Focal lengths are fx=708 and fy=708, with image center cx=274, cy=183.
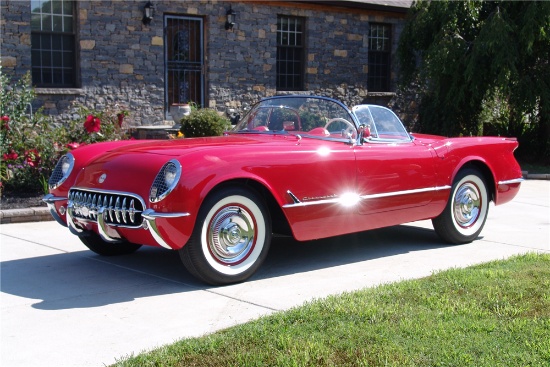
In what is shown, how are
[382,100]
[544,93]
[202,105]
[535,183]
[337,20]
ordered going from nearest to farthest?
[535,183] < [544,93] < [202,105] < [337,20] < [382,100]

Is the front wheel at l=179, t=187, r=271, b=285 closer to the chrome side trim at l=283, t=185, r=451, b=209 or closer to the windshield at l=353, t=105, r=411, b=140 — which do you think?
the chrome side trim at l=283, t=185, r=451, b=209

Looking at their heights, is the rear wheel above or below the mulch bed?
below

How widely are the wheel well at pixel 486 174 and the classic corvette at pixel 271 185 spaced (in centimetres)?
1

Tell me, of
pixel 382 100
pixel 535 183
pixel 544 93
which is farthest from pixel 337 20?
pixel 535 183

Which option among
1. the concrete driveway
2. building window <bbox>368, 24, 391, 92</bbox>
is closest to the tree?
building window <bbox>368, 24, 391, 92</bbox>

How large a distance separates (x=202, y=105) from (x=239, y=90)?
3.22 ft

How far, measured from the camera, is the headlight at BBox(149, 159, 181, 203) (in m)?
5.14

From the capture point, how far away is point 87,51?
14.3 metres

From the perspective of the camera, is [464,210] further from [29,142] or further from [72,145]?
[29,142]

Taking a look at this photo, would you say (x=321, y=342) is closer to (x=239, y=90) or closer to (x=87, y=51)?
(x=87, y=51)

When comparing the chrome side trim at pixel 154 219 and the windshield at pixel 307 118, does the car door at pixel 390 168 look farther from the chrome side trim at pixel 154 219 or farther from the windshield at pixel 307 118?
the chrome side trim at pixel 154 219

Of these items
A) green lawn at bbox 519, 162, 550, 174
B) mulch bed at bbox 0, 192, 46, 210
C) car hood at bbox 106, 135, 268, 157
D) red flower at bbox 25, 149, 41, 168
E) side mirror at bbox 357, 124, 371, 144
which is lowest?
mulch bed at bbox 0, 192, 46, 210

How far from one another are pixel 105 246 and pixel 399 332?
3.36 m

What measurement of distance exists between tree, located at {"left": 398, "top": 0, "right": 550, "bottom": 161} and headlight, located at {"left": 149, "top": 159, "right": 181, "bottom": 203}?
10.2 m
